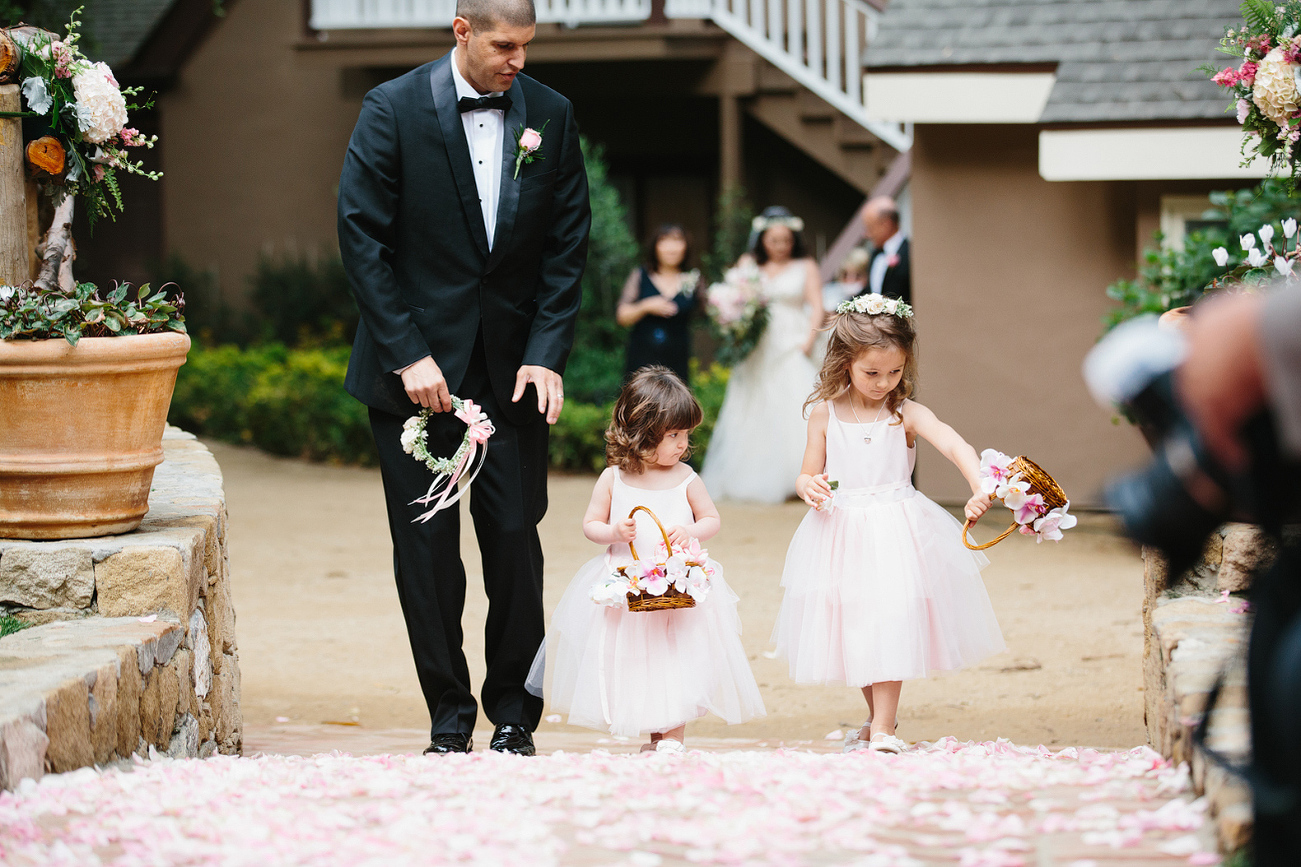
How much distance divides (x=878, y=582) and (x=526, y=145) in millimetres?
1691

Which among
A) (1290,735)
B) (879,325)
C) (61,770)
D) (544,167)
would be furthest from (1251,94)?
(61,770)

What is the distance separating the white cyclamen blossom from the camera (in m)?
4.11

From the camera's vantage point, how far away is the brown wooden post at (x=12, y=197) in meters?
4.12

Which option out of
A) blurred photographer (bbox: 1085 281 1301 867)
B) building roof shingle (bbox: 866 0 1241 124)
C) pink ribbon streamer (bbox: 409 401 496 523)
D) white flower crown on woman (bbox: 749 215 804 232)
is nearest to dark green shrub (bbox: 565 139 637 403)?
white flower crown on woman (bbox: 749 215 804 232)

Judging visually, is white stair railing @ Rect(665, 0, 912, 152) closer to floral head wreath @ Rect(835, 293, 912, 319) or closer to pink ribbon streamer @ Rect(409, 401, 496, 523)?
floral head wreath @ Rect(835, 293, 912, 319)

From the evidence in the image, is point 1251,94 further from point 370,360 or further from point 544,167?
point 370,360

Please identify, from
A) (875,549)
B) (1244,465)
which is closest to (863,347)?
(875,549)

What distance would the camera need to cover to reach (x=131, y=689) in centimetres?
320

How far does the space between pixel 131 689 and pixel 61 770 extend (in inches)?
14.4

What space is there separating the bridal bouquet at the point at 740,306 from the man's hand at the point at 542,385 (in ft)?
18.1

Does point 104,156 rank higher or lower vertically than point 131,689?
higher

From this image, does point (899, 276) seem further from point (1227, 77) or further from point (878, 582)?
point (878, 582)

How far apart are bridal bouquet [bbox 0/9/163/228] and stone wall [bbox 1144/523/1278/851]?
318 centimetres

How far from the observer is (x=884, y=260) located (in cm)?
918
